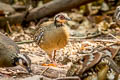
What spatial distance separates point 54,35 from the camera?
24.3 ft

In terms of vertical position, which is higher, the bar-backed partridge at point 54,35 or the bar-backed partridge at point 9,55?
the bar-backed partridge at point 54,35

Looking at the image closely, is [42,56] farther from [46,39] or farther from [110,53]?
[110,53]

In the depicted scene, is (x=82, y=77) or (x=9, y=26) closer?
(x=82, y=77)

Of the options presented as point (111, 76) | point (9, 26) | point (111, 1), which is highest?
point (111, 1)

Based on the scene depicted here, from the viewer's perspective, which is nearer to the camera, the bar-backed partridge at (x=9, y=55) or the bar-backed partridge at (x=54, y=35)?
the bar-backed partridge at (x=9, y=55)

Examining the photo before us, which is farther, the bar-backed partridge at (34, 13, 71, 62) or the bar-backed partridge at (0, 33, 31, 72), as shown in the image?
the bar-backed partridge at (34, 13, 71, 62)

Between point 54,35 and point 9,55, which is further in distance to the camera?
point 54,35

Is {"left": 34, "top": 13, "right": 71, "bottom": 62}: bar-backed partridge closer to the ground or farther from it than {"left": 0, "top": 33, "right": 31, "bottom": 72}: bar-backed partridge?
farther from it

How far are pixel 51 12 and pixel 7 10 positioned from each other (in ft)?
7.15

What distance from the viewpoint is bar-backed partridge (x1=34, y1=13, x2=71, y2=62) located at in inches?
292

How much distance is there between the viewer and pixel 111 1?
16.2 metres

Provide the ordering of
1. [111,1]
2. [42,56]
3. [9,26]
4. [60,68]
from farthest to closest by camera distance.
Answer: [111,1] < [9,26] < [42,56] < [60,68]

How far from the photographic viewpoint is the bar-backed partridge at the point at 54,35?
24.3 feet

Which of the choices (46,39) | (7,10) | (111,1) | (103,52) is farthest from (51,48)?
(111,1)
